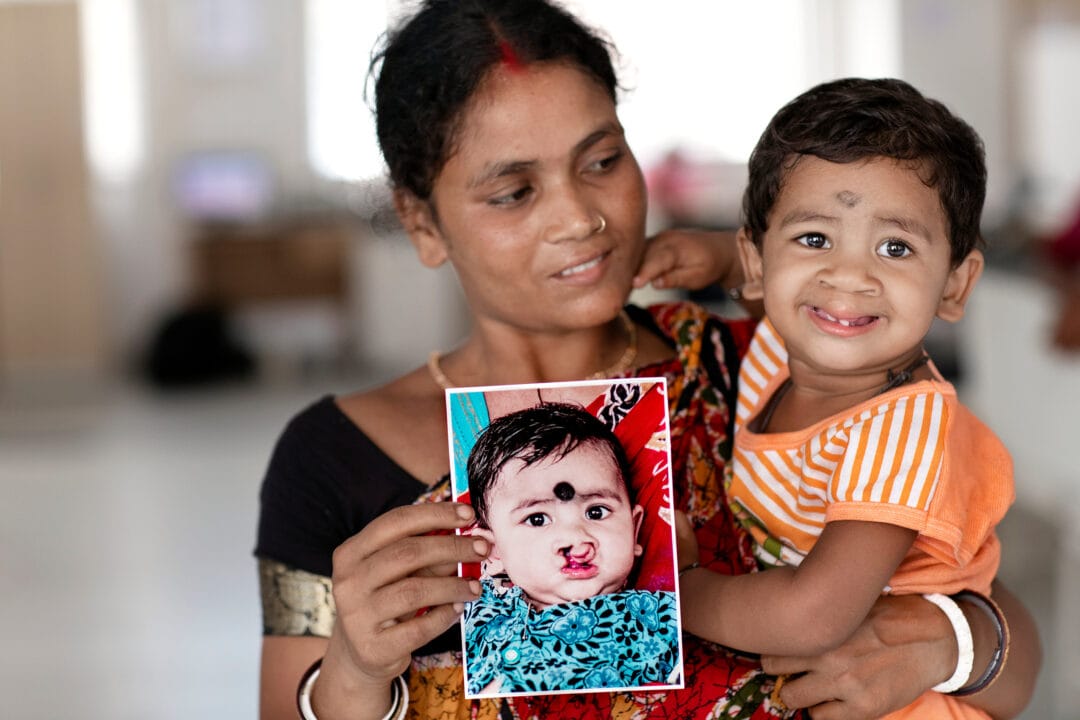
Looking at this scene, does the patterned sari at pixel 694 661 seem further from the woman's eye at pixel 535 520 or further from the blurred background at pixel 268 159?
the blurred background at pixel 268 159

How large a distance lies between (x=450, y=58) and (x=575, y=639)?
0.67 meters

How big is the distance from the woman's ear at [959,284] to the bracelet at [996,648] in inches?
11.7

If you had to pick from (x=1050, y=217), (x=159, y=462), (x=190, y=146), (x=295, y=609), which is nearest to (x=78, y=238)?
(x=190, y=146)

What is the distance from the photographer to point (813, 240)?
1271 millimetres

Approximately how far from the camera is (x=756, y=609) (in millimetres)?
1233

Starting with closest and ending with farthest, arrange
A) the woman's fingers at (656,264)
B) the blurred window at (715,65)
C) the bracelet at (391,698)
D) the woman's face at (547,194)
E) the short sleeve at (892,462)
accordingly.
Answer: the short sleeve at (892,462) < the bracelet at (391,698) < the woman's face at (547,194) < the woman's fingers at (656,264) < the blurred window at (715,65)

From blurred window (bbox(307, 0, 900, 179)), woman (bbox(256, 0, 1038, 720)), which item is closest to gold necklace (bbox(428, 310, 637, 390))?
woman (bbox(256, 0, 1038, 720))

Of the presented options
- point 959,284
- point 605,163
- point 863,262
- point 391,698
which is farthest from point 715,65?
point 391,698

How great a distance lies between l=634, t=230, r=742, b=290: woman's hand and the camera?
1594 mm

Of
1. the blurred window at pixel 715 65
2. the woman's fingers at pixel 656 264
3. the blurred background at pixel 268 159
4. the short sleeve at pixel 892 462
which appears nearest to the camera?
the short sleeve at pixel 892 462

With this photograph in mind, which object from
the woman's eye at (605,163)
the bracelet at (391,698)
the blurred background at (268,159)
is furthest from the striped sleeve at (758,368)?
the blurred background at (268,159)

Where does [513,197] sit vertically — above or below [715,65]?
below

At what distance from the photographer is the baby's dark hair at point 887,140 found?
1240 millimetres

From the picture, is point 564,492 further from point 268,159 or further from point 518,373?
point 268,159
